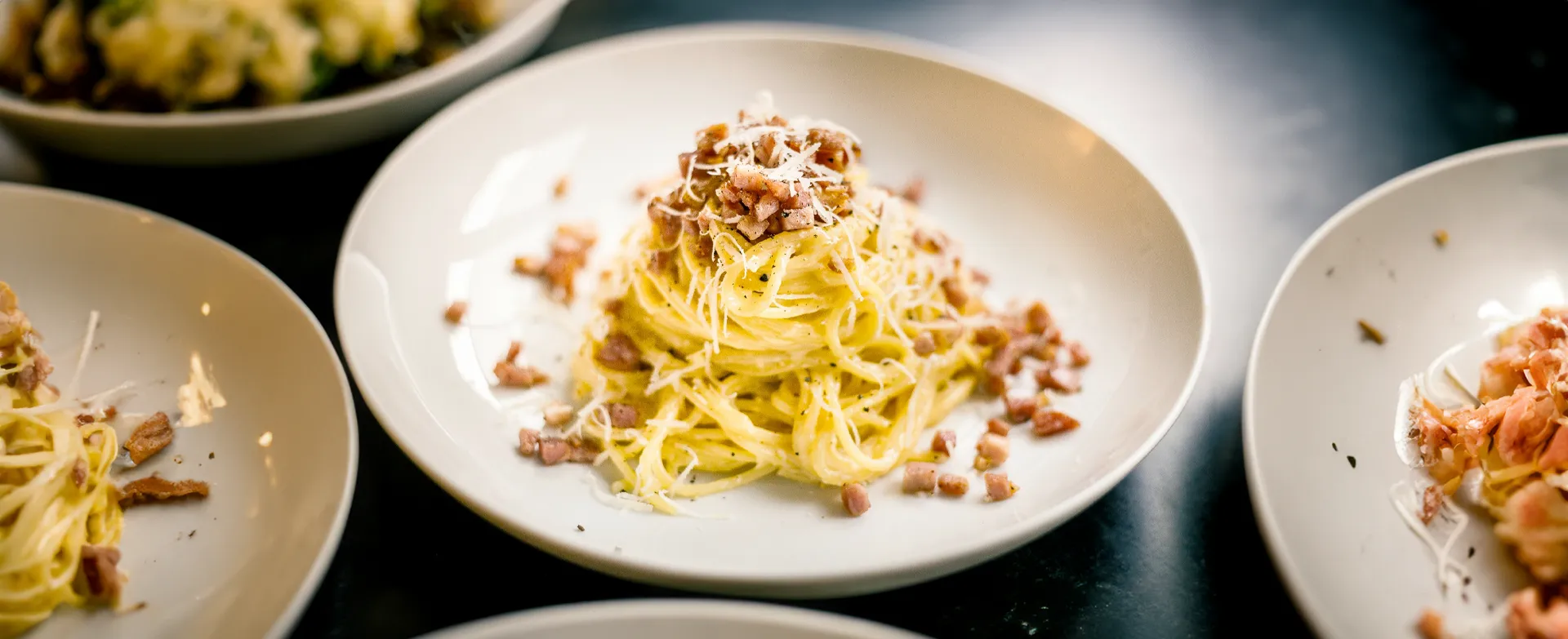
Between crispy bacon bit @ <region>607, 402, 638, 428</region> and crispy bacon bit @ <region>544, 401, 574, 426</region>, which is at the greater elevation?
crispy bacon bit @ <region>607, 402, 638, 428</region>

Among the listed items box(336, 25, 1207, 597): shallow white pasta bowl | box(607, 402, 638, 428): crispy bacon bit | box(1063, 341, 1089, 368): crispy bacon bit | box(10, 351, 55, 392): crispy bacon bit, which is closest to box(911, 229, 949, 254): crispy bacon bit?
box(336, 25, 1207, 597): shallow white pasta bowl

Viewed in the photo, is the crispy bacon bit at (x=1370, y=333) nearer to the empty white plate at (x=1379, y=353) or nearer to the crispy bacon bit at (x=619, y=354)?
the empty white plate at (x=1379, y=353)

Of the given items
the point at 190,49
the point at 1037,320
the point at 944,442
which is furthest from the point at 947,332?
the point at 190,49

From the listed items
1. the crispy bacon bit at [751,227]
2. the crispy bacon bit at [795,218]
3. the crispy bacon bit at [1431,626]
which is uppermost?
the crispy bacon bit at [795,218]

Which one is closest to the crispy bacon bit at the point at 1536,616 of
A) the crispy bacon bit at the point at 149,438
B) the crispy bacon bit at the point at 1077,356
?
the crispy bacon bit at the point at 1077,356

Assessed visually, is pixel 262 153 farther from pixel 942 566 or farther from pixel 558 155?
pixel 942 566

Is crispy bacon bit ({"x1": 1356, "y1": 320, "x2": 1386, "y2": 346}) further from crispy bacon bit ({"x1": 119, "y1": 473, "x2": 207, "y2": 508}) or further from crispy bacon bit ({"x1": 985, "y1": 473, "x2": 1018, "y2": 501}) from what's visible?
crispy bacon bit ({"x1": 119, "y1": 473, "x2": 207, "y2": 508})

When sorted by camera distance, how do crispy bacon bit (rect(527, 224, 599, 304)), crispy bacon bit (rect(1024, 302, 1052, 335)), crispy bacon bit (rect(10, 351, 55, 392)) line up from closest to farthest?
crispy bacon bit (rect(10, 351, 55, 392)) → crispy bacon bit (rect(1024, 302, 1052, 335)) → crispy bacon bit (rect(527, 224, 599, 304))
